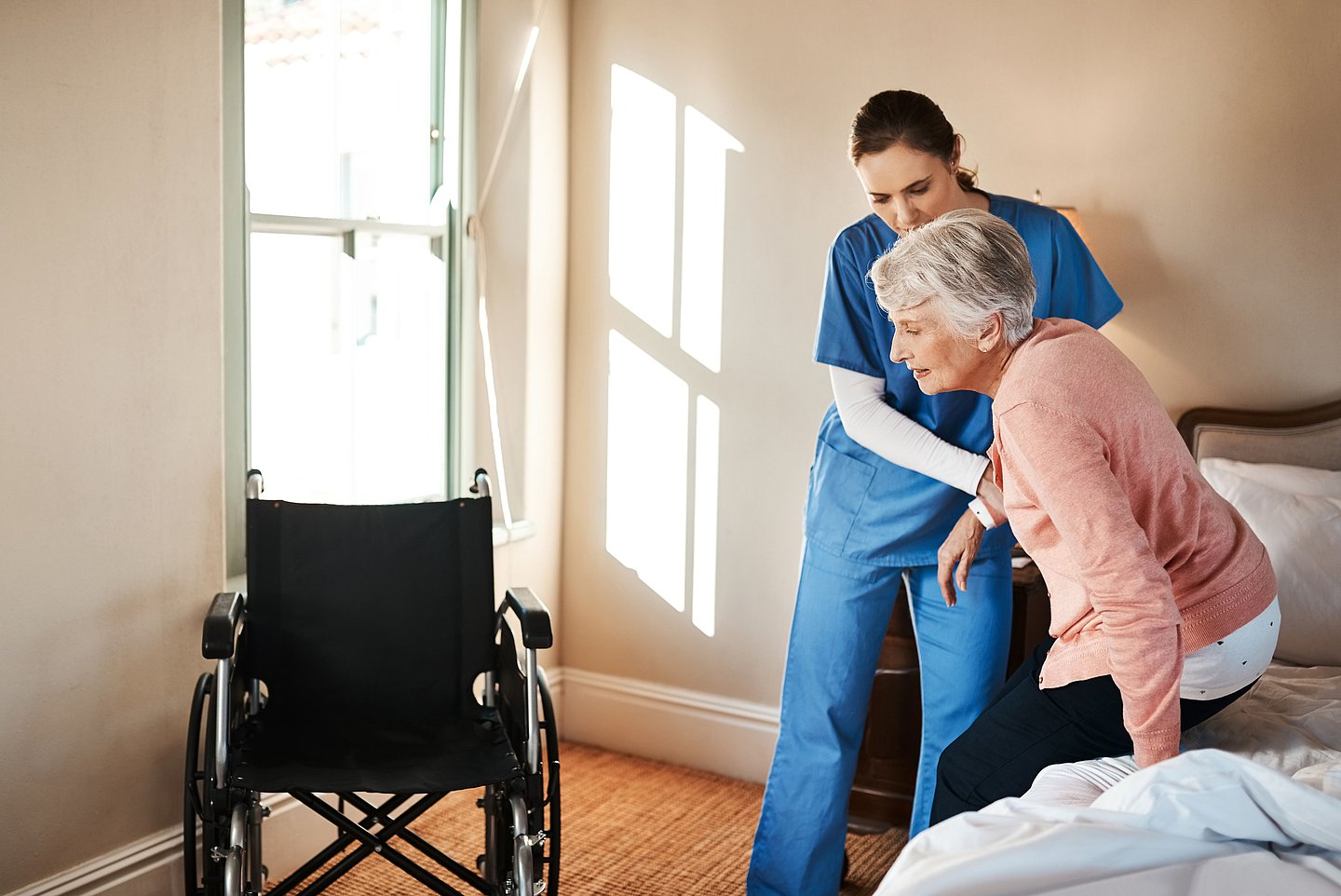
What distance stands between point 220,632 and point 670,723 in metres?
1.67

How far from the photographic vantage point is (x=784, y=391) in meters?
3.24

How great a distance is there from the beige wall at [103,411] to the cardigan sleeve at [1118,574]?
1624 mm

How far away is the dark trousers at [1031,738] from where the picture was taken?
171 centimetres

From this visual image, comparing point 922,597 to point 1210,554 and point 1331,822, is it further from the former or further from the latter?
point 1331,822

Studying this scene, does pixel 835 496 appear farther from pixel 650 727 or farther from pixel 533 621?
pixel 650 727

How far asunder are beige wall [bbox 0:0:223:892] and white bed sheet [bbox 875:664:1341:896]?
5.07 ft

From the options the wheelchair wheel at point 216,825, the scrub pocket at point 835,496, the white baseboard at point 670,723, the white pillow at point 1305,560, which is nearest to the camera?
the wheelchair wheel at point 216,825

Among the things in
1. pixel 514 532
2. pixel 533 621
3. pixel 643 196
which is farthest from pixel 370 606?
pixel 643 196

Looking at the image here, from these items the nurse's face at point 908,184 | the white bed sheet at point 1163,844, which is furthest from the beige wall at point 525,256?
the white bed sheet at point 1163,844

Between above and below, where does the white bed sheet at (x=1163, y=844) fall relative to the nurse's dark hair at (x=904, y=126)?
below

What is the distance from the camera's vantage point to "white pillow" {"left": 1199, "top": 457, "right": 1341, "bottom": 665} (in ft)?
8.16

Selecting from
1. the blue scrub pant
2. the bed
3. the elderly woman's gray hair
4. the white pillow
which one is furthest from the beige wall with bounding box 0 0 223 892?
the white pillow

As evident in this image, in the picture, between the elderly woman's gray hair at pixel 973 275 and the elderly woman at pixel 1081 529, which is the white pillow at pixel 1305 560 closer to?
the elderly woman at pixel 1081 529

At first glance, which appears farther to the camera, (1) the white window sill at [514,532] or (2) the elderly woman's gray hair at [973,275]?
(1) the white window sill at [514,532]
